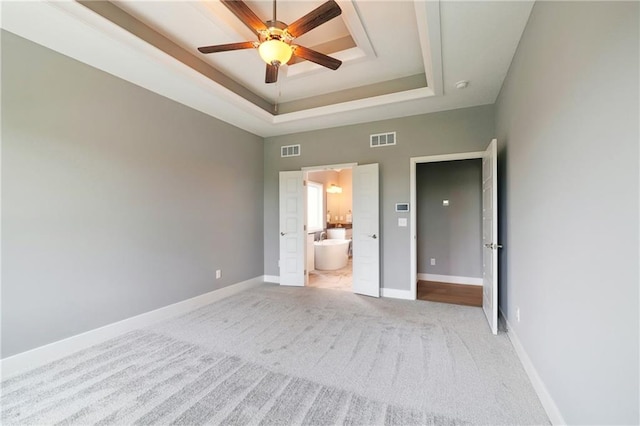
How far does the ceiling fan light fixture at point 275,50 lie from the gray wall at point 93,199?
6.44ft

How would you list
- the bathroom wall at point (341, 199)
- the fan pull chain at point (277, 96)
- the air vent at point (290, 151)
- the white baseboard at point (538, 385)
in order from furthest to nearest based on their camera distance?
the bathroom wall at point (341, 199)
the air vent at point (290, 151)
the fan pull chain at point (277, 96)
the white baseboard at point (538, 385)

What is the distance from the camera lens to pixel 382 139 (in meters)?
4.38

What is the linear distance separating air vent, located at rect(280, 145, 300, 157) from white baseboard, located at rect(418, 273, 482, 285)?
11.5ft

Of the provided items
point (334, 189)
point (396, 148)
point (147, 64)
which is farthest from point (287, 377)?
point (334, 189)

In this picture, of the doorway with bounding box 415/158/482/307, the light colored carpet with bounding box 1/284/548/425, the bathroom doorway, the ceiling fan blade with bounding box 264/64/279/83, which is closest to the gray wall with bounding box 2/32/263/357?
the light colored carpet with bounding box 1/284/548/425

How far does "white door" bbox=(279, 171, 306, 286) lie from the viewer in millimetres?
4930

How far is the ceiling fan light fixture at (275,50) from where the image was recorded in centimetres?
217

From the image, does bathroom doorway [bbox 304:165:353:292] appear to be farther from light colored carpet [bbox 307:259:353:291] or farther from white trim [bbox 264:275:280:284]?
white trim [bbox 264:275:280:284]

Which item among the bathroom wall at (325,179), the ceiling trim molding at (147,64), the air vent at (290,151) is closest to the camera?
the ceiling trim molding at (147,64)

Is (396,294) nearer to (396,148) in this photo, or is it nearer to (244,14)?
(396,148)

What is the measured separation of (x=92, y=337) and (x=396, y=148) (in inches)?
179

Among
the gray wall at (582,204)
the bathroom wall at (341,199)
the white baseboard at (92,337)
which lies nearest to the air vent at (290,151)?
the white baseboard at (92,337)

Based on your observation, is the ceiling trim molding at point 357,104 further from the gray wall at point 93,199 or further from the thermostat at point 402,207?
the thermostat at point 402,207

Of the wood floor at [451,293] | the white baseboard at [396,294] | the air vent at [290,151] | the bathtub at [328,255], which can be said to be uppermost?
the air vent at [290,151]
